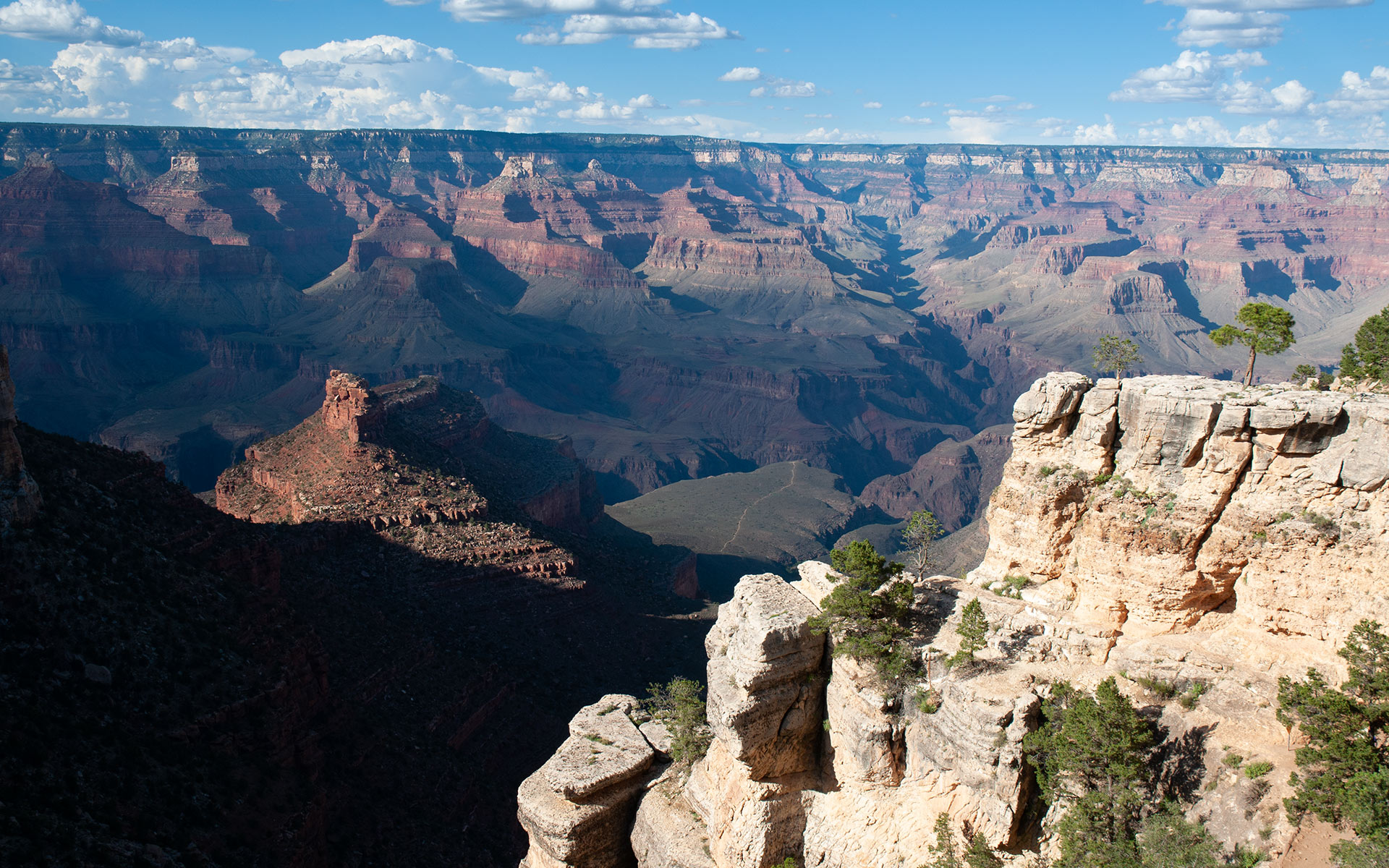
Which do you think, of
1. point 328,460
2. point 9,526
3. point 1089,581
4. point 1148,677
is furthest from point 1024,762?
point 328,460

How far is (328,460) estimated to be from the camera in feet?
220

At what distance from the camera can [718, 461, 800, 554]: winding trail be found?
353 feet

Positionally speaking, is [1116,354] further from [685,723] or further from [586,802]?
[586,802]

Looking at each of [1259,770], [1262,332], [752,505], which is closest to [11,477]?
[1259,770]

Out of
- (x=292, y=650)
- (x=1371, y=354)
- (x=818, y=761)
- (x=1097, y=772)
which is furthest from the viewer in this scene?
(x=1371, y=354)

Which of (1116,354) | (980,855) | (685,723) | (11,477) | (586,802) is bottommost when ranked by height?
(586,802)

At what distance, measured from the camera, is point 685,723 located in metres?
34.8

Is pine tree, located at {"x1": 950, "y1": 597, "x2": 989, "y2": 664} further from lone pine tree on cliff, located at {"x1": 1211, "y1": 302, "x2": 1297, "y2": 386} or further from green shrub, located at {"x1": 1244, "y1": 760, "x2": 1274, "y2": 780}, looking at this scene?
lone pine tree on cliff, located at {"x1": 1211, "y1": 302, "x2": 1297, "y2": 386}

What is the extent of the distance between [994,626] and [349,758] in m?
27.1

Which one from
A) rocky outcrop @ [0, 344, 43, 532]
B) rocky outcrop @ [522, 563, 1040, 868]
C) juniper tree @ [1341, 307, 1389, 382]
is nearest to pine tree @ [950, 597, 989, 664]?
rocky outcrop @ [522, 563, 1040, 868]

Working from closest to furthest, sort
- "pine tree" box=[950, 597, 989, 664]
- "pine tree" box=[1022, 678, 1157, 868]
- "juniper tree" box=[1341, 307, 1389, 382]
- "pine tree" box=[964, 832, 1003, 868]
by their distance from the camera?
"pine tree" box=[1022, 678, 1157, 868], "pine tree" box=[964, 832, 1003, 868], "pine tree" box=[950, 597, 989, 664], "juniper tree" box=[1341, 307, 1389, 382]

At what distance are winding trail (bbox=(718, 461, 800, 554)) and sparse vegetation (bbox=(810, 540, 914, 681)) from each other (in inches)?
2845

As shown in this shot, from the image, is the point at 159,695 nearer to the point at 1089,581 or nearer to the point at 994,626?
the point at 994,626

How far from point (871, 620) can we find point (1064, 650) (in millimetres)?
5810
